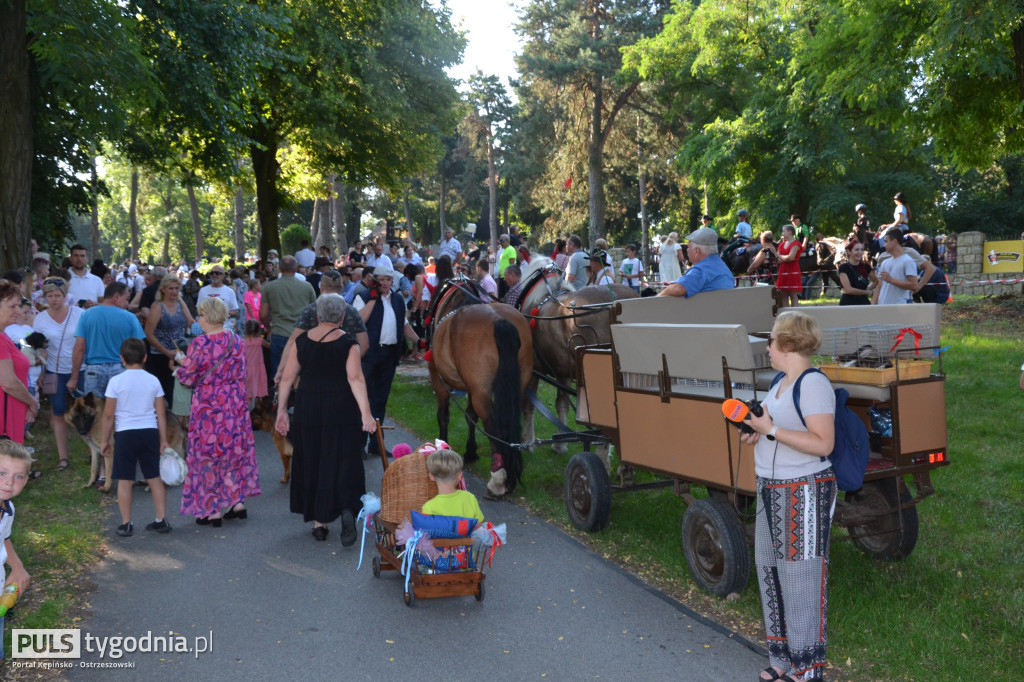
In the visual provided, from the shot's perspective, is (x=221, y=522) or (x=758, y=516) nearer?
(x=758, y=516)

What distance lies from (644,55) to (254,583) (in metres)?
33.3

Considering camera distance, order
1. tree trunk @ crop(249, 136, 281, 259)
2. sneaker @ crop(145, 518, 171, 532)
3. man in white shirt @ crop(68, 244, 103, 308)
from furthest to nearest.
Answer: tree trunk @ crop(249, 136, 281, 259) < man in white shirt @ crop(68, 244, 103, 308) < sneaker @ crop(145, 518, 171, 532)

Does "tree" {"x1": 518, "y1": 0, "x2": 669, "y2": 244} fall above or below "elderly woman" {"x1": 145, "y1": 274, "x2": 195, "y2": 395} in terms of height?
above

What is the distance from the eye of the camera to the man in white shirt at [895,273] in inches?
377

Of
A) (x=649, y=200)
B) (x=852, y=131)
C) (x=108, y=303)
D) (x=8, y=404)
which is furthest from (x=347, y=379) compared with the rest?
(x=649, y=200)

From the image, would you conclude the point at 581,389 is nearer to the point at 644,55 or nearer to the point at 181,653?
the point at 181,653

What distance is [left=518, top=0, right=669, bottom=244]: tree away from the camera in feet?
122

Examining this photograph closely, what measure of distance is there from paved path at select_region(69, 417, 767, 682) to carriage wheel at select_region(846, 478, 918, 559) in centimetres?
146

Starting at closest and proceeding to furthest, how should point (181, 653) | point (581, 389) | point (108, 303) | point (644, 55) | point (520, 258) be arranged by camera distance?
point (181, 653), point (581, 389), point (108, 303), point (520, 258), point (644, 55)

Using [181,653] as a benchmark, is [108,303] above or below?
above

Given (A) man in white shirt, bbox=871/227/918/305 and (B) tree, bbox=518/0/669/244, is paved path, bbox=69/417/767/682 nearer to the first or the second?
(A) man in white shirt, bbox=871/227/918/305

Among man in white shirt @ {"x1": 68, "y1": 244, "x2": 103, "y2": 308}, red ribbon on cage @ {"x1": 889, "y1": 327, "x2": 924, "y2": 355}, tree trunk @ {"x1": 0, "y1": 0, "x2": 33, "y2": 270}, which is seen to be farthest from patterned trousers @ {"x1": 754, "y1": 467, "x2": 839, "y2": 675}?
tree trunk @ {"x1": 0, "y1": 0, "x2": 33, "y2": 270}

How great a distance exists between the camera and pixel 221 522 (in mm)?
7383

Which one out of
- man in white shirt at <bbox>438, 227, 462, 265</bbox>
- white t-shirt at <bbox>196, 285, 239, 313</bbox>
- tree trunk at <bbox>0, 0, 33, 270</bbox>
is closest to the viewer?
white t-shirt at <bbox>196, 285, 239, 313</bbox>
